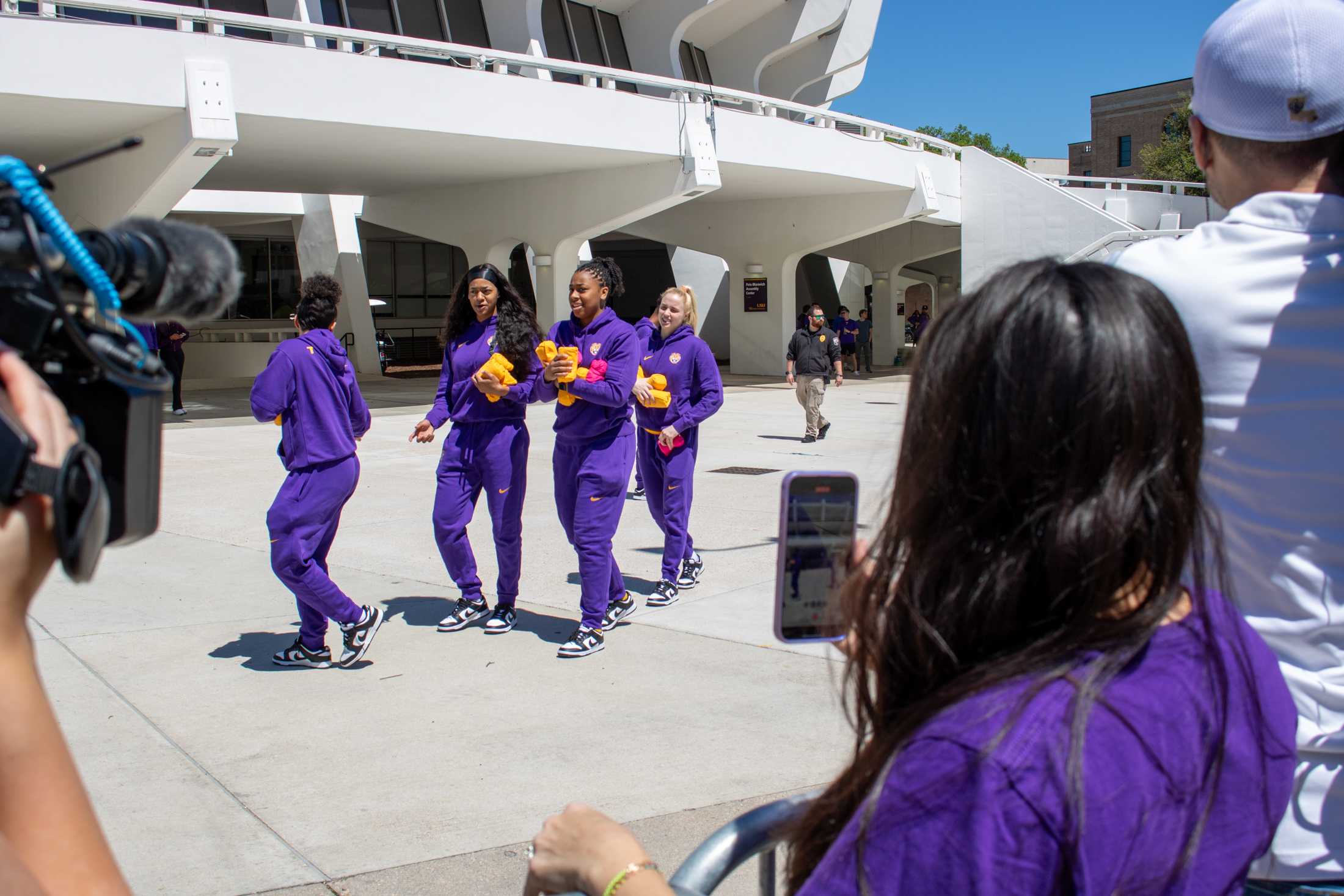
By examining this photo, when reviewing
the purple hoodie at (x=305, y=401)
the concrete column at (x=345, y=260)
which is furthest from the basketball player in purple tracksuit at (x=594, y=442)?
the concrete column at (x=345, y=260)

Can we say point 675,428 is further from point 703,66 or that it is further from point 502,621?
point 703,66

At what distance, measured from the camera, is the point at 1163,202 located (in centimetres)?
3566

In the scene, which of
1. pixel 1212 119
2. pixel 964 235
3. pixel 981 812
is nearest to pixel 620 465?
pixel 1212 119

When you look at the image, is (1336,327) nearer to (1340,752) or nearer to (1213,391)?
(1213,391)

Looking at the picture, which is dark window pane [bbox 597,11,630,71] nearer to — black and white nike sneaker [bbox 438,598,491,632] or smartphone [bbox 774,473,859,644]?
black and white nike sneaker [bbox 438,598,491,632]

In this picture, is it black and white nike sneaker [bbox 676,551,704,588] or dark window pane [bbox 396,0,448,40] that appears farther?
dark window pane [bbox 396,0,448,40]

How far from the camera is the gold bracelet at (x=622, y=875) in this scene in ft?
4.14

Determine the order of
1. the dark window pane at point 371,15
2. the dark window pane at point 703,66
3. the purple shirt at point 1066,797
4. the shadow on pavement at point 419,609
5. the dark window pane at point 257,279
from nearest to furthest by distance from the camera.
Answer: the purple shirt at point 1066,797 → the shadow on pavement at point 419,609 → the dark window pane at point 371,15 → the dark window pane at point 257,279 → the dark window pane at point 703,66

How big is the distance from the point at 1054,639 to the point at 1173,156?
6045 centimetres

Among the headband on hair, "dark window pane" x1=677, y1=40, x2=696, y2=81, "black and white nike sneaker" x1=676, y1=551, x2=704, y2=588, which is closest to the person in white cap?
the headband on hair

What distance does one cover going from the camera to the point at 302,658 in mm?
5570

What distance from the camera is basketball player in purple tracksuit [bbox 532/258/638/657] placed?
19.1 feet

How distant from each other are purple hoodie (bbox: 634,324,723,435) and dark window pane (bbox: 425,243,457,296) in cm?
2904

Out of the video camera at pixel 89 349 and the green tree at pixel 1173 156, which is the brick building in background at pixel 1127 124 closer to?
the green tree at pixel 1173 156
